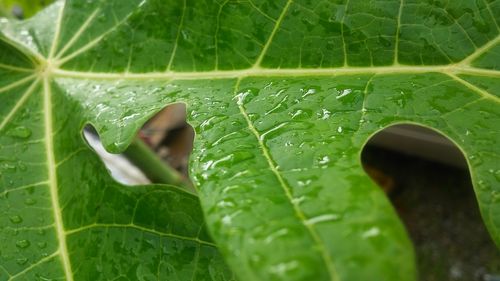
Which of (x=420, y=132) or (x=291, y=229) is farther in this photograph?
(x=420, y=132)

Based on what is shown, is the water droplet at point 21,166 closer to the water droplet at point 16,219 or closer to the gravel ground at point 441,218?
the water droplet at point 16,219

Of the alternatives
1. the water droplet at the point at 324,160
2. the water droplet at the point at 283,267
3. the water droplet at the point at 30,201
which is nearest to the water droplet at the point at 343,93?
the water droplet at the point at 324,160

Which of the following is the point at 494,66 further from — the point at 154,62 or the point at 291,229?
the point at 154,62

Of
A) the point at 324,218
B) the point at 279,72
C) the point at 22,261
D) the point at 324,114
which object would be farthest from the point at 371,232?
the point at 22,261

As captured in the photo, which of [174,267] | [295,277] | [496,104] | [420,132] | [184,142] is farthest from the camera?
[184,142]

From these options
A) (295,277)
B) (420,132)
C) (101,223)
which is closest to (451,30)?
(295,277)

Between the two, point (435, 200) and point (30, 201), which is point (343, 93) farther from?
point (435, 200)

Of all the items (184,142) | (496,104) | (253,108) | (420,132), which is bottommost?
(420,132)

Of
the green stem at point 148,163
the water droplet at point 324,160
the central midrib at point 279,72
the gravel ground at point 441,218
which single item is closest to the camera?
the water droplet at point 324,160
